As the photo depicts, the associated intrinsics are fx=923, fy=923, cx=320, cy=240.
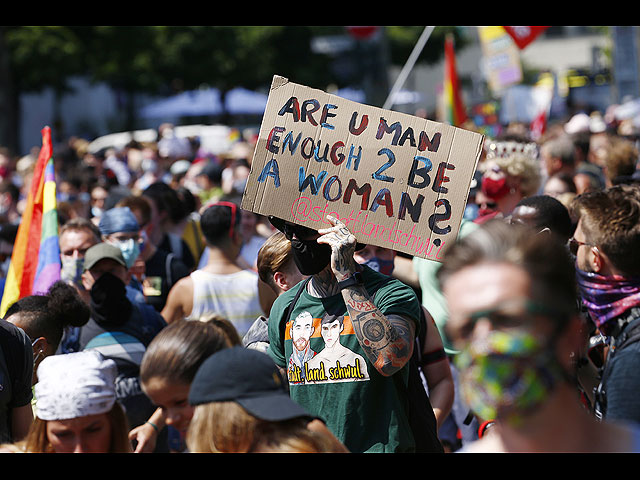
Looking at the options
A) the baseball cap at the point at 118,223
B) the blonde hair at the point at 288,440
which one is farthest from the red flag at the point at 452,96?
the blonde hair at the point at 288,440

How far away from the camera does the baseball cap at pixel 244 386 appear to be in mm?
2320

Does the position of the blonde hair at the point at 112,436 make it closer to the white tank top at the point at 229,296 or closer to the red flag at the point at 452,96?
the white tank top at the point at 229,296

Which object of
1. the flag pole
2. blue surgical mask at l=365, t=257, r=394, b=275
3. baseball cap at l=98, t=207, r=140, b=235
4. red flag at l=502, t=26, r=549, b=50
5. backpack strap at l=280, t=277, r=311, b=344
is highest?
red flag at l=502, t=26, r=549, b=50

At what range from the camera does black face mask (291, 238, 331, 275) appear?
3.27 meters

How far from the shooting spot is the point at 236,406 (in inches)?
91.0

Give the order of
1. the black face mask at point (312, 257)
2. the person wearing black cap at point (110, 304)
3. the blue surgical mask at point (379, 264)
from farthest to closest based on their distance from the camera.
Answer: the blue surgical mask at point (379, 264)
the person wearing black cap at point (110, 304)
the black face mask at point (312, 257)

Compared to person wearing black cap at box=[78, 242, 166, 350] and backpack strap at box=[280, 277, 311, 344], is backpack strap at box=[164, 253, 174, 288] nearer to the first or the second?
person wearing black cap at box=[78, 242, 166, 350]

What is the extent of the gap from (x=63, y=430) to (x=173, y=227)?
4652mm

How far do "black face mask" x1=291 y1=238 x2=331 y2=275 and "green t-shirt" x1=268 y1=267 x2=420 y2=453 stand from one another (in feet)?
0.39

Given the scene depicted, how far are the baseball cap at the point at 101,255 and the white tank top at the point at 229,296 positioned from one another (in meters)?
0.58

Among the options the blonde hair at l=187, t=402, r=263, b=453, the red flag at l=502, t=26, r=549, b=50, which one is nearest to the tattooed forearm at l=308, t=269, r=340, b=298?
the blonde hair at l=187, t=402, r=263, b=453
